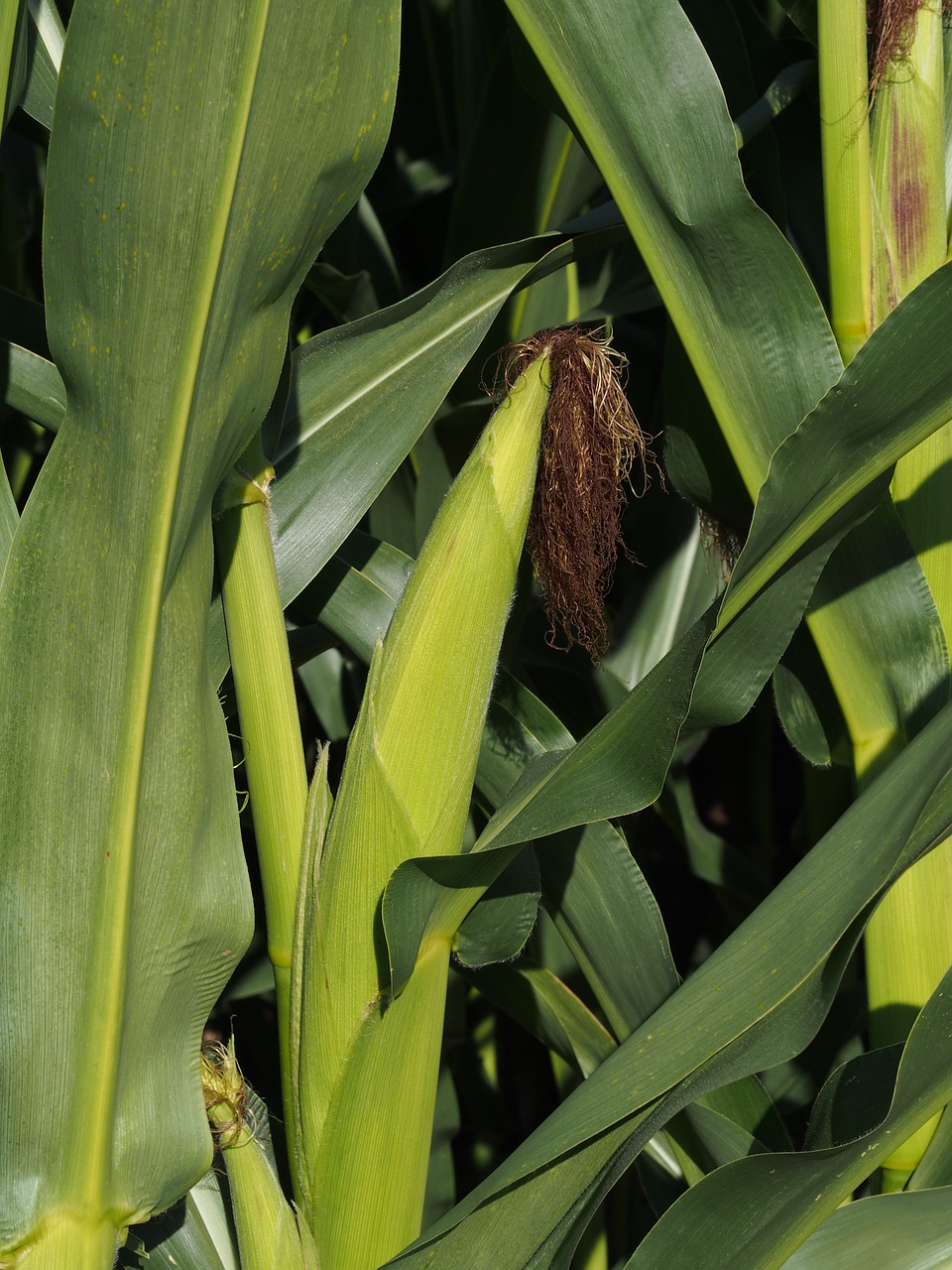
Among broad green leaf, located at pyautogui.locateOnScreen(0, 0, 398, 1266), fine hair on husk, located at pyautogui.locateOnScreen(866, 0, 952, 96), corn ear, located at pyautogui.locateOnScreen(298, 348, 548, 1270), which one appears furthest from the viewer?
fine hair on husk, located at pyautogui.locateOnScreen(866, 0, 952, 96)

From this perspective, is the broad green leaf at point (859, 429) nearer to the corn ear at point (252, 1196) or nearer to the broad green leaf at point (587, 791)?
the broad green leaf at point (587, 791)

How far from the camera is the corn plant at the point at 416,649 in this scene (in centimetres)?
42

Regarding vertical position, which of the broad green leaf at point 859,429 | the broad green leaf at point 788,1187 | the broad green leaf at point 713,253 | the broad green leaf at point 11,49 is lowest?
the broad green leaf at point 788,1187

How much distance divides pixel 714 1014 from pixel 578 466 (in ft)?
1.00

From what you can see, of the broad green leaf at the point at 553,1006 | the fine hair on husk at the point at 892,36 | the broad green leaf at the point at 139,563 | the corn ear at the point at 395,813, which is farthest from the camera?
the broad green leaf at the point at 553,1006

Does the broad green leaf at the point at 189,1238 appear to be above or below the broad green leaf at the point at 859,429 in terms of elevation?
below

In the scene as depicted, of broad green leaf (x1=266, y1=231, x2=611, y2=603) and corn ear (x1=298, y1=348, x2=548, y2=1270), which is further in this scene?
broad green leaf (x1=266, y1=231, x2=611, y2=603)

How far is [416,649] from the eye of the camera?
0.50 meters

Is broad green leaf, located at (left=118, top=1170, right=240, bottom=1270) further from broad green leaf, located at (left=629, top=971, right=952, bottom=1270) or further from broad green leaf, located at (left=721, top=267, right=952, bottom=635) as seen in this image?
broad green leaf, located at (left=721, top=267, right=952, bottom=635)

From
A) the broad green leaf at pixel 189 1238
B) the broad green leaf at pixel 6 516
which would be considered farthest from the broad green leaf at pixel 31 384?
the broad green leaf at pixel 189 1238

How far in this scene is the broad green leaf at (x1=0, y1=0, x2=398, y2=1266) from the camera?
39cm

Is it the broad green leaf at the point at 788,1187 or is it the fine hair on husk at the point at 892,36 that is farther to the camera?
the fine hair on husk at the point at 892,36

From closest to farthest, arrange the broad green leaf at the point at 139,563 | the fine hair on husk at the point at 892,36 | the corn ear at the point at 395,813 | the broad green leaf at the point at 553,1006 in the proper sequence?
the broad green leaf at the point at 139,563
the corn ear at the point at 395,813
the fine hair on husk at the point at 892,36
the broad green leaf at the point at 553,1006

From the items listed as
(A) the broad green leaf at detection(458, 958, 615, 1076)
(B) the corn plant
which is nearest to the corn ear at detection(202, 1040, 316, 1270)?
(B) the corn plant
